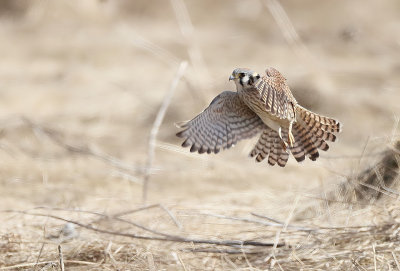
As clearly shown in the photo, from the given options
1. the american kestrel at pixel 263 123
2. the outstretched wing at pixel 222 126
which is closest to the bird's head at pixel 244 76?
the american kestrel at pixel 263 123

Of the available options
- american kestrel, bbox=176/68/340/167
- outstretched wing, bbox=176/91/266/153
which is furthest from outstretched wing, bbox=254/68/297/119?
outstretched wing, bbox=176/91/266/153

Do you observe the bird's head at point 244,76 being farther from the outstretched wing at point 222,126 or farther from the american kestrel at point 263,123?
the outstretched wing at point 222,126

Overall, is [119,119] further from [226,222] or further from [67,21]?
[67,21]

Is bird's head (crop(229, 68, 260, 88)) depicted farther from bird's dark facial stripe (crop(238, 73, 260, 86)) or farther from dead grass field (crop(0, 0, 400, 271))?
dead grass field (crop(0, 0, 400, 271))

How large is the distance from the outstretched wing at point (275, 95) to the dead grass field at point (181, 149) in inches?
18.7

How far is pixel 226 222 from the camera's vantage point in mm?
4273

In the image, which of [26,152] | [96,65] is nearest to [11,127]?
[26,152]

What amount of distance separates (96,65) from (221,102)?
6722mm

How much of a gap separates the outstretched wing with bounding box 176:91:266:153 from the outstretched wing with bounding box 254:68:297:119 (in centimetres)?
43

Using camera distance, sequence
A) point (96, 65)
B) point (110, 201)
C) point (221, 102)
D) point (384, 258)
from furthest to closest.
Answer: point (96, 65) → point (110, 201) → point (221, 102) → point (384, 258)

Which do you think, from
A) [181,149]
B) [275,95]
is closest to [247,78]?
[275,95]

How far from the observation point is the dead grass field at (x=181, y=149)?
11.7ft

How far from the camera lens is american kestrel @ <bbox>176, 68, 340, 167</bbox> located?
3518 mm

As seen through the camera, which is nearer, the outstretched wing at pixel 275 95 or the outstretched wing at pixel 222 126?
the outstretched wing at pixel 275 95
